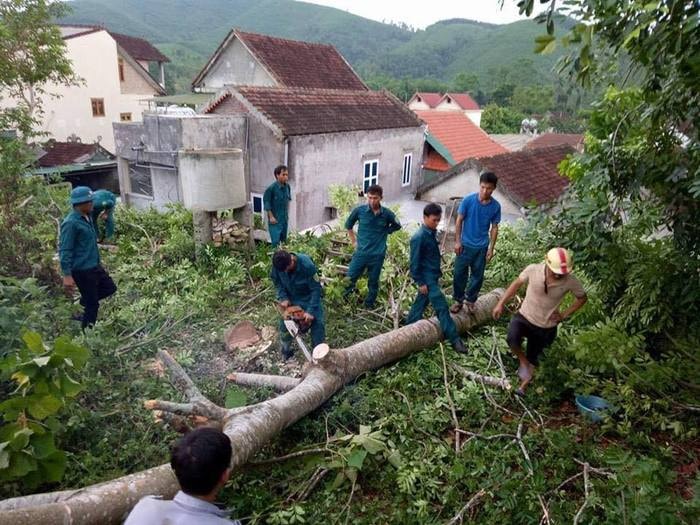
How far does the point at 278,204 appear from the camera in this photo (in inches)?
296

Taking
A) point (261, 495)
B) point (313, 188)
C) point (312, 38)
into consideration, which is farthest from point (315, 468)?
point (312, 38)

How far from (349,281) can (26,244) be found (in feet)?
15.8

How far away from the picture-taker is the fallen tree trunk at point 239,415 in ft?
8.50

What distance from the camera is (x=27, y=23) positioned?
16.2 meters

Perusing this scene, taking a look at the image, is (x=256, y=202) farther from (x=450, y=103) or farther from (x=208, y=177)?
(x=450, y=103)

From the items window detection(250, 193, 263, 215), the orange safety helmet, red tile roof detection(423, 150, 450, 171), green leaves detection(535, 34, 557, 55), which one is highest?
green leaves detection(535, 34, 557, 55)

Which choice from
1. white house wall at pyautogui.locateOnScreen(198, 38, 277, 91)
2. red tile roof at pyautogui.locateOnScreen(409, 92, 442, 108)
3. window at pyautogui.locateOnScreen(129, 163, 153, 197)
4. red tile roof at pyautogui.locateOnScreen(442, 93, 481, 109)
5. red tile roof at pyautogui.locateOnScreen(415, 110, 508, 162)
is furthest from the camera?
red tile roof at pyautogui.locateOnScreen(409, 92, 442, 108)

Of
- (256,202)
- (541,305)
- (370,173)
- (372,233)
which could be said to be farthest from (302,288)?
(370,173)

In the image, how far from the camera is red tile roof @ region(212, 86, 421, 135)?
12.0m

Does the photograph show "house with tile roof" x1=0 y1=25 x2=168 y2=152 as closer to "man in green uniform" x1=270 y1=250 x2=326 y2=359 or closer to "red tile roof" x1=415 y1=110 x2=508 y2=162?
"red tile roof" x1=415 y1=110 x2=508 y2=162

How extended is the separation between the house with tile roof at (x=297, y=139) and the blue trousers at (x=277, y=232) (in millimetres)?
4078

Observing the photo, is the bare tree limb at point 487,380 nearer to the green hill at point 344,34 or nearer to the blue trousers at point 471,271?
the blue trousers at point 471,271

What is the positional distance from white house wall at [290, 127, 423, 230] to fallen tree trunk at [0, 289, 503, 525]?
7.78m

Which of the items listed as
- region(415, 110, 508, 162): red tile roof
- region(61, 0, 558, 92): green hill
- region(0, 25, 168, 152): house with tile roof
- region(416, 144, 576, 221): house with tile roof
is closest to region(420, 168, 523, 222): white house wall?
region(416, 144, 576, 221): house with tile roof
